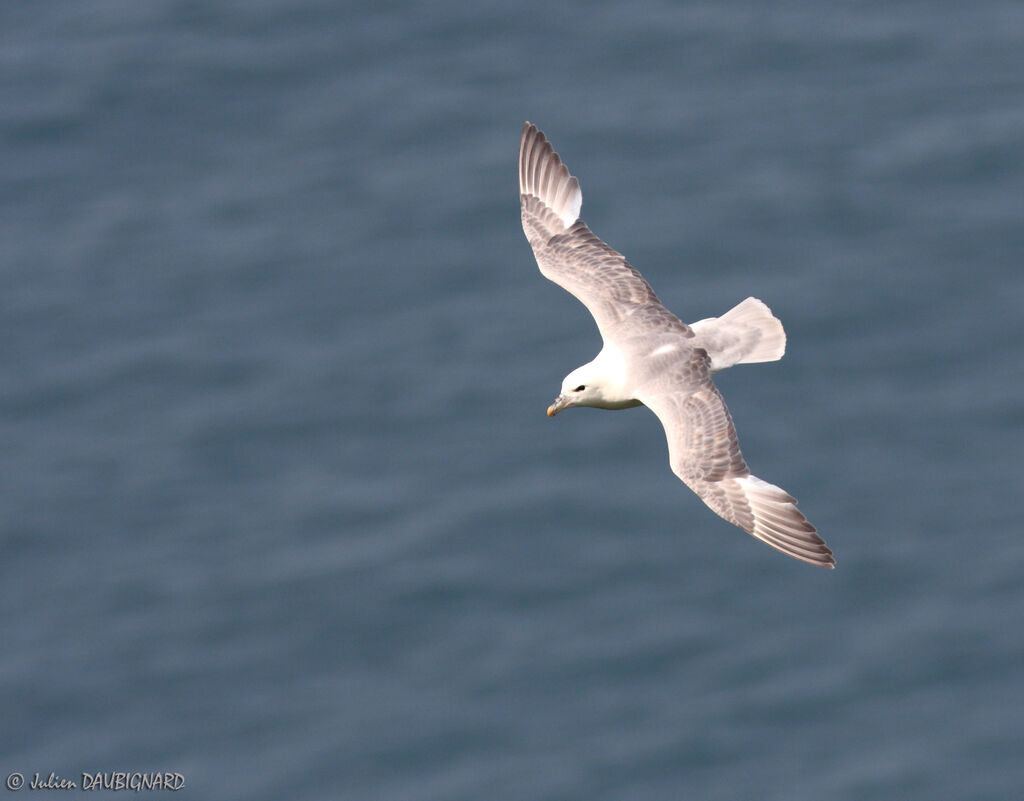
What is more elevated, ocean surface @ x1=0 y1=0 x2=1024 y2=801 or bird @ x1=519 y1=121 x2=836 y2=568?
ocean surface @ x1=0 y1=0 x2=1024 y2=801

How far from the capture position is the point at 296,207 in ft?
95.5

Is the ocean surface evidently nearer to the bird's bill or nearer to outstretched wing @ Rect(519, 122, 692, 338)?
outstretched wing @ Rect(519, 122, 692, 338)

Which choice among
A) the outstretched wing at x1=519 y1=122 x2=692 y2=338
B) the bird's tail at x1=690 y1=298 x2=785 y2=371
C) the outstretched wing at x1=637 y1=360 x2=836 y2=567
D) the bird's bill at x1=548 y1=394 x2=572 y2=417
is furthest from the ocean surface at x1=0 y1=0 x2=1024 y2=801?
the outstretched wing at x1=637 y1=360 x2=836 y2=567

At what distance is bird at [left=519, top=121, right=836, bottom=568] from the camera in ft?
55.3

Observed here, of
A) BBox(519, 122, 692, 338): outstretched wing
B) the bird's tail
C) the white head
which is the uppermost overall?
BBox(519, 122, 692, 338): outstretched wing

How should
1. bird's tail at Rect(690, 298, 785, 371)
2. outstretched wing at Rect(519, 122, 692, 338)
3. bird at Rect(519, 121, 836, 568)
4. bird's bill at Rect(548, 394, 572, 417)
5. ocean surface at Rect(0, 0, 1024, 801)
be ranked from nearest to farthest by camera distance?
1. bird at Rect(519, 121, 836, 568)
2. bird's bill at Rect(548, 394, 572, 417)
3. bird's tail at Rect(690, 298, 785, 371)
4. outstretched wing at Rect(519, 122, 692, 338)
5. ocean surface at Rect(0, 0, 1024, 801)

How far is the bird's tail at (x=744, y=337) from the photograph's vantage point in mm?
18250

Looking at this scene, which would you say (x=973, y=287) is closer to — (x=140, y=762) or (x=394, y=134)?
(x=394, y=134)

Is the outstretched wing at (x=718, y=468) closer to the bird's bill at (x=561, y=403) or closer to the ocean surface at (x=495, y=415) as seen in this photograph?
the bird's bill at (x=561, y=403)

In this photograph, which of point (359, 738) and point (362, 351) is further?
point (362, 351)

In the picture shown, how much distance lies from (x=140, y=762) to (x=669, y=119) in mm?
11534

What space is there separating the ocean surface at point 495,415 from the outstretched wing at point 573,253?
6.73 metres

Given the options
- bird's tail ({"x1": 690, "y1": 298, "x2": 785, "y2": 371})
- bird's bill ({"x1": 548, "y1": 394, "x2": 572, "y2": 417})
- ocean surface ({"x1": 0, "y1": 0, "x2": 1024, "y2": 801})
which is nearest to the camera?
bird's bill ({"x1": 548, "y1": 394, "x2": 572, "y2": 417})

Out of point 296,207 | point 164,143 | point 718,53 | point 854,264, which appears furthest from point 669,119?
point 164,143
